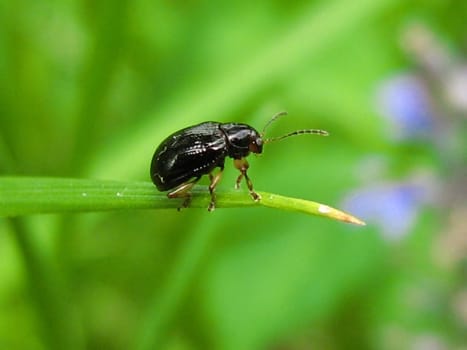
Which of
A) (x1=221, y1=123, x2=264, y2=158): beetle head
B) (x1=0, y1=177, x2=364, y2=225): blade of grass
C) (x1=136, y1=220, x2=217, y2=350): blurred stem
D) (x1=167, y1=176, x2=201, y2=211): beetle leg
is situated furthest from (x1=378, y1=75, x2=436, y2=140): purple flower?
(x1=0, y1=177, x2=364, y2=225): blade of grass

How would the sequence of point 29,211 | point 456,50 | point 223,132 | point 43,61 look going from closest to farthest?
point 29,211 < point 223,132 < point 456,50 < point 43,61

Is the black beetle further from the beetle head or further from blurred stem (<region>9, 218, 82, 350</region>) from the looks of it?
blurred stem (<region>9, 218, 82, 350</region>)

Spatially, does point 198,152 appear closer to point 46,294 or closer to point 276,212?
point 46,294

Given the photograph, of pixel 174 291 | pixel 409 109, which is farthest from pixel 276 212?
pixel 174 291

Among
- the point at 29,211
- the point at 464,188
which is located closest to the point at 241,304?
the point at 464,188

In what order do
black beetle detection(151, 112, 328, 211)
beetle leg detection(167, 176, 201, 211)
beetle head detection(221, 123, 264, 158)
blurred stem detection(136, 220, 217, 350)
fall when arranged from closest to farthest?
beetle leg detection(167, 176, 201, 211), black beetle detection(151, 112, 328, 211), beetle head detection(221, 123, 264, 158), blurred stem detection(136, 220, 217, 350)

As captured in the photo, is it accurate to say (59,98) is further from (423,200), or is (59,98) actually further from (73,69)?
(423,200)
